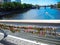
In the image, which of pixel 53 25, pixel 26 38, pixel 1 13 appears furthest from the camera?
pixel 1 13

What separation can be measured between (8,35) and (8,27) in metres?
0.06

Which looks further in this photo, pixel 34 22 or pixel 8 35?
pixel 8 35

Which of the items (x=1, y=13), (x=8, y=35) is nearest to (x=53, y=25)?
(x=8, y=35)

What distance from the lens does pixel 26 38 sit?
806mm

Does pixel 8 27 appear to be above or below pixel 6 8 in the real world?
above

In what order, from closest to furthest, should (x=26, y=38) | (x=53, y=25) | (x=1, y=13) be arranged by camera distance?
1. (x=53, y=25)
2. (x=26, y=38)
3. (x=1, y=13)

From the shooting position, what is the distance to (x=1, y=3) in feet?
96.5

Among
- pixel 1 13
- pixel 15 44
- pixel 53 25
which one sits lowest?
pixel 1 13

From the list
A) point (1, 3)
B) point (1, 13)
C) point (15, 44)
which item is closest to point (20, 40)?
point (15, 44)

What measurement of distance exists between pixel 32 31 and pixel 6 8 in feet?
92.6

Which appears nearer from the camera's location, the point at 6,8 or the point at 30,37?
the point at 30,37

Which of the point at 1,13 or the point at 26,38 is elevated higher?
the point at 26,38

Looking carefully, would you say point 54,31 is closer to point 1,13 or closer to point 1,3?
point 1,13

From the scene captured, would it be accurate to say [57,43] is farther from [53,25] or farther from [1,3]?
[1,3]
